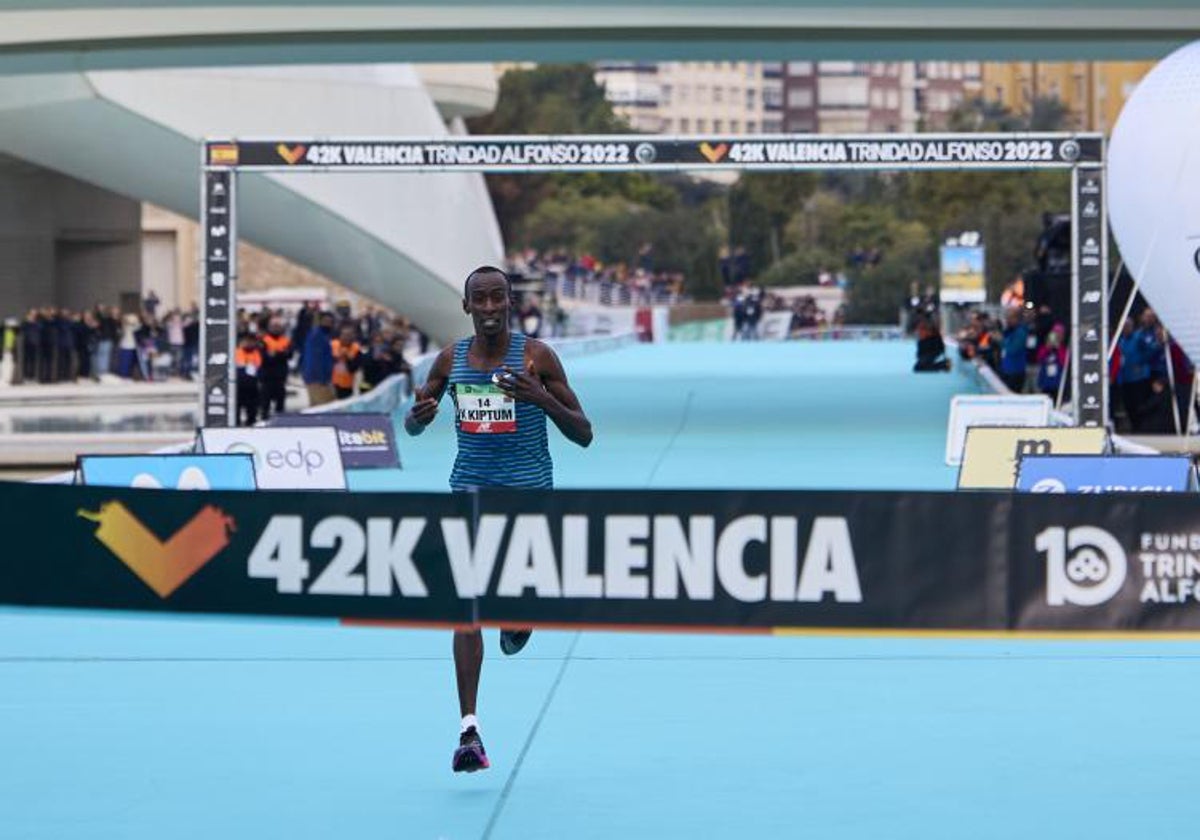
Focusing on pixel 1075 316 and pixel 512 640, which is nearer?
pixel 512 640

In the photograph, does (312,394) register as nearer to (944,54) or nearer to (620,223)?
(944,54)

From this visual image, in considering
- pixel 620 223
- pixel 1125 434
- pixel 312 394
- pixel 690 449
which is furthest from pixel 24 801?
pixel 620 223

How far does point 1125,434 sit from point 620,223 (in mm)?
105931

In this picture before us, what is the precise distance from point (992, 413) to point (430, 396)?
51.0 feet

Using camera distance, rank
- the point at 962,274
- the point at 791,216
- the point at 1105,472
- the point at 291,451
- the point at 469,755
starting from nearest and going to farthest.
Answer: the point at 469,755, the point at 1105,472, the point at 291,451, the point at 962,274, the point at 791,216

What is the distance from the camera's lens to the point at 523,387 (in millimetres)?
8773

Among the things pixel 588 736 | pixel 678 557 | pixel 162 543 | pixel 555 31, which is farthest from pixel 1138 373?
pixel 162 543

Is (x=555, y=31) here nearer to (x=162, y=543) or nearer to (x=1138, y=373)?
(x=1138, y=373)

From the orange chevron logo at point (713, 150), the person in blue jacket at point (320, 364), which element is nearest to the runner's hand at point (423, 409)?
the orange chevron logo at point (713, 150)

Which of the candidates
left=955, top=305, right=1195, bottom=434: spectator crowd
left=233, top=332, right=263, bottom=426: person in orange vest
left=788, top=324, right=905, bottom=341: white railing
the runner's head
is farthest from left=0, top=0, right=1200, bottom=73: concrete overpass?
left=788, top=324, right=905, bottom=341: white railing

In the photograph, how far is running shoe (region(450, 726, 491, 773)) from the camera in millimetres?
8703

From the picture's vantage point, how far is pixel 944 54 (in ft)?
105

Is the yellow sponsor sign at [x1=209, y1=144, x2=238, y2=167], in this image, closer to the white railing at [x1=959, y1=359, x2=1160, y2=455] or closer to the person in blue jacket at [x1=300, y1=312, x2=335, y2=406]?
the person in blue jacket at [x1=300, y1=312, x2=335, y2=406]

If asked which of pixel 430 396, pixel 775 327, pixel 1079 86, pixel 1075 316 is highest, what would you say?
pixel 1079 86
